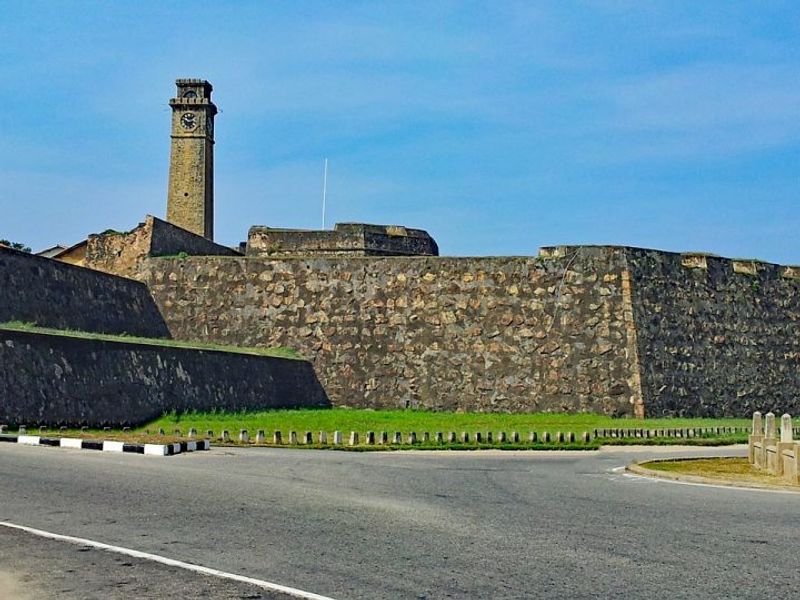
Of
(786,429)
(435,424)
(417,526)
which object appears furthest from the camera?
(435,424)

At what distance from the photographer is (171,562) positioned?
24.3ft

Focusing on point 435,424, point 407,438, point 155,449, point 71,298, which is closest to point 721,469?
point 155,449

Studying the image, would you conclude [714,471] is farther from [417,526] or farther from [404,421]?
[404,421]

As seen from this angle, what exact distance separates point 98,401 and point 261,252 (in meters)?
19.9

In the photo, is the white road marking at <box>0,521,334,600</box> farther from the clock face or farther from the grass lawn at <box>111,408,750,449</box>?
the clock face

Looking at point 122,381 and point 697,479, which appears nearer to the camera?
point 697,479

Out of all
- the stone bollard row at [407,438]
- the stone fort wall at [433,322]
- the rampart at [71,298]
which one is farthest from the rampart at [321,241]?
the stone bollard row at [407,438]

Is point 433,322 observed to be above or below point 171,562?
above

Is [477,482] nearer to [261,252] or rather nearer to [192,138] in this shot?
[261,252]

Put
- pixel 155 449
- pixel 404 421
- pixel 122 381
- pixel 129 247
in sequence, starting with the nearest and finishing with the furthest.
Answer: pixel 155 449
pixel 122 381
pixel 404 421
pixel 129 247

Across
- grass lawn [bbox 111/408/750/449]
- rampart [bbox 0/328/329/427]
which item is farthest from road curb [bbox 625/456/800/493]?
rampart [bbox 0/328/329/427]

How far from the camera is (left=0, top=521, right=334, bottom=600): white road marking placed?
651 cm

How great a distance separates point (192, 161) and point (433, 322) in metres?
35.1

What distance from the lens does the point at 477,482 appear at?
14.1m
